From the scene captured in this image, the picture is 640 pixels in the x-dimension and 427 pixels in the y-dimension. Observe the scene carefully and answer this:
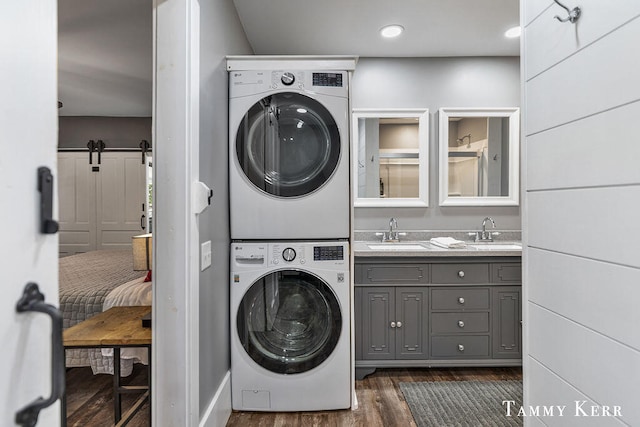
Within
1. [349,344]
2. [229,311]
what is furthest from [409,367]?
[229,311]

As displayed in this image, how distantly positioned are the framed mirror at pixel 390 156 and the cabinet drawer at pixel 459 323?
99cm

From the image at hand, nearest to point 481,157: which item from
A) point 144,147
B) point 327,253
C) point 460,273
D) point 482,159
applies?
→ point 482,159

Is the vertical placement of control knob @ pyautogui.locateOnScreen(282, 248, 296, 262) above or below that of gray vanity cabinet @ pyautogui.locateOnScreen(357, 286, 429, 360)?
above

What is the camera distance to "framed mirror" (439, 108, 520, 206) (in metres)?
3.02

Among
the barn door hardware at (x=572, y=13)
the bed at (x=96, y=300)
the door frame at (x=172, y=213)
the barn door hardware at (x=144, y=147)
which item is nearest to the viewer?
the barn door hardware at (x=572, y=13)

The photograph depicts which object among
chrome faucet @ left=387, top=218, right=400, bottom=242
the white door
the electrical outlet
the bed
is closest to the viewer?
the white door

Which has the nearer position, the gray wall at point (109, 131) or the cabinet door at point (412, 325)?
the cabinet door at point (412, 325)

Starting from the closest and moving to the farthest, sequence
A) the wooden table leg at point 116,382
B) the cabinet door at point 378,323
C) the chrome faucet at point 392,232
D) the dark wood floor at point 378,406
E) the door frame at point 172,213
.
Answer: the door frame at point 172,213 → the wooden table leg at point 116,382 → the dark wood floor at point 378,406 → the cabinet door at point 378,323 → the chrome faucet at point 392,232

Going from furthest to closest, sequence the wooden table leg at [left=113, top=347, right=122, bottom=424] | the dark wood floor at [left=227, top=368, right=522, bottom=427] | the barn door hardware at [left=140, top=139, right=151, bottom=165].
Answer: the barn door hardware at [left=140, top=139, right=151, bottom=165] < the dark wood floor at [left=227, top=368, right=522, bottom=427] < the wooden table leg at [left=113, top=347, right=122, bottom=424]

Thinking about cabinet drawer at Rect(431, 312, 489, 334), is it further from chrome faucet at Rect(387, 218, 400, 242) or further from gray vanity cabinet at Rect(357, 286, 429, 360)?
chrome faucet at Rect(387, 218, 400, 242)

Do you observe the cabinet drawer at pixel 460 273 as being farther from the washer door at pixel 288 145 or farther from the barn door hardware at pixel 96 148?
the barn door hardware at pixel 96 148

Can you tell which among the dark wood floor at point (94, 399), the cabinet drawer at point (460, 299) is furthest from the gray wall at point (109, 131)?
the cabinet drawer at point (460, 299)

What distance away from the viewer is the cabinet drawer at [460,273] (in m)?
2.50

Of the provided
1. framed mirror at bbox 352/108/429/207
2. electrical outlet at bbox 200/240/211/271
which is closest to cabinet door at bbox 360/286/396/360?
framed mirror at bbox 352/108/429/207
